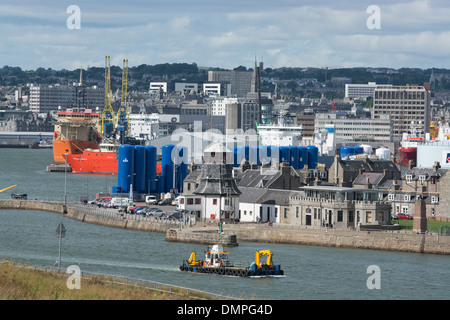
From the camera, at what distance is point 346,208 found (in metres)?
64.1

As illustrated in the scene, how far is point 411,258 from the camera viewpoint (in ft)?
189

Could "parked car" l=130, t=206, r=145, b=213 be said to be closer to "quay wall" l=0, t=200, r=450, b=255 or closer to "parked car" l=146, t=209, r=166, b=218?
"parked car" l=146, t=209, r=166, b=218

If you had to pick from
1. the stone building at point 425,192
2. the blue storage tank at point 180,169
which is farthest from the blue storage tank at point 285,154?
the stone building at point 425,192

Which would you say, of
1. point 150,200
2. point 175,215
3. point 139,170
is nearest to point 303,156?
point 139,170

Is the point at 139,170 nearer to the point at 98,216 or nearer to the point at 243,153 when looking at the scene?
the point at 243,153

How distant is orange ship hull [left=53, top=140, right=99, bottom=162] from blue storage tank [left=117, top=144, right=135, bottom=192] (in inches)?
2651

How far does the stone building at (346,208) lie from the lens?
64062mm

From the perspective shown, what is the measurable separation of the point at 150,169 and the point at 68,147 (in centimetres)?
7032

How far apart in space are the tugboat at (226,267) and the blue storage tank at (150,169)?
136 feet

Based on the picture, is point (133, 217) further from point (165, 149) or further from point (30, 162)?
point (30, 162)

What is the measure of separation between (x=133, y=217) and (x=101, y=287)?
3129 centimetres

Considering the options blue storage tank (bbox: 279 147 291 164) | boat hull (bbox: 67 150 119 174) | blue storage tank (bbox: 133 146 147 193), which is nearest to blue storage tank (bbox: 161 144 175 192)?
blue storage tank (bbox: 133 146 147 193)

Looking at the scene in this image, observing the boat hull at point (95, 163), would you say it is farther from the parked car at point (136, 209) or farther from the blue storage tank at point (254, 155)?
the parked car at point (136, 209)

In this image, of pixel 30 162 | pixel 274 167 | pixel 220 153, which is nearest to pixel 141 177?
pixel 274 167
